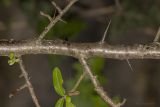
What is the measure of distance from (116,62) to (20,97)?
0.57 meters

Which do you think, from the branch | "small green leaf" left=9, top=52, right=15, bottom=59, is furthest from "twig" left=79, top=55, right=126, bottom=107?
"small green leaf" left=9, top=52, right=15, bottom=59

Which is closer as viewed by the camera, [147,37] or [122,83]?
[147,37]

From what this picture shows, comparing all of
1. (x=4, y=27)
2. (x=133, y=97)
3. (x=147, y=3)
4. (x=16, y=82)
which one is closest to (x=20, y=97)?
(x=16, y=82)

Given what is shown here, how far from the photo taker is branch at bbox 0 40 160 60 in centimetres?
86

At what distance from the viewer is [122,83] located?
6.61 ft

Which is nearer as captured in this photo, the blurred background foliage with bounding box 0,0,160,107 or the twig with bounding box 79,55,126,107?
the twig with bounding box 79,55,126,107

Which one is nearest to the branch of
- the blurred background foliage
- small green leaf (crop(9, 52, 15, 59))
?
→ small green leaf (crop(9, 52, 15, 59))

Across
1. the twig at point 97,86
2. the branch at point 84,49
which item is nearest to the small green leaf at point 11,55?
the branch at point 84,49

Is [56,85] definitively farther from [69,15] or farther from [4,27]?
[4,27]

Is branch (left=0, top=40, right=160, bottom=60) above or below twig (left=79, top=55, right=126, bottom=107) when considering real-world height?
above

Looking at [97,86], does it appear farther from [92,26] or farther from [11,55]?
[92,26]

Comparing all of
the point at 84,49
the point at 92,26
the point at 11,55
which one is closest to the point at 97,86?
the point at 84,49

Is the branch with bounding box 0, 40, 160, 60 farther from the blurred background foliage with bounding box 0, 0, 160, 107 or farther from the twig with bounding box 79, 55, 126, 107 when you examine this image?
the blurred background foliage with bounding box 0, 0, 160, 107

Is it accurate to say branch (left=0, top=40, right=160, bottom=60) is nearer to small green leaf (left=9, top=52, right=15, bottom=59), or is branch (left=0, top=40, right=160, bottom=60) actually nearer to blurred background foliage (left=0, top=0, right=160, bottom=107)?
small green leaf (left=9, top=52, right=15, bottom=59)
